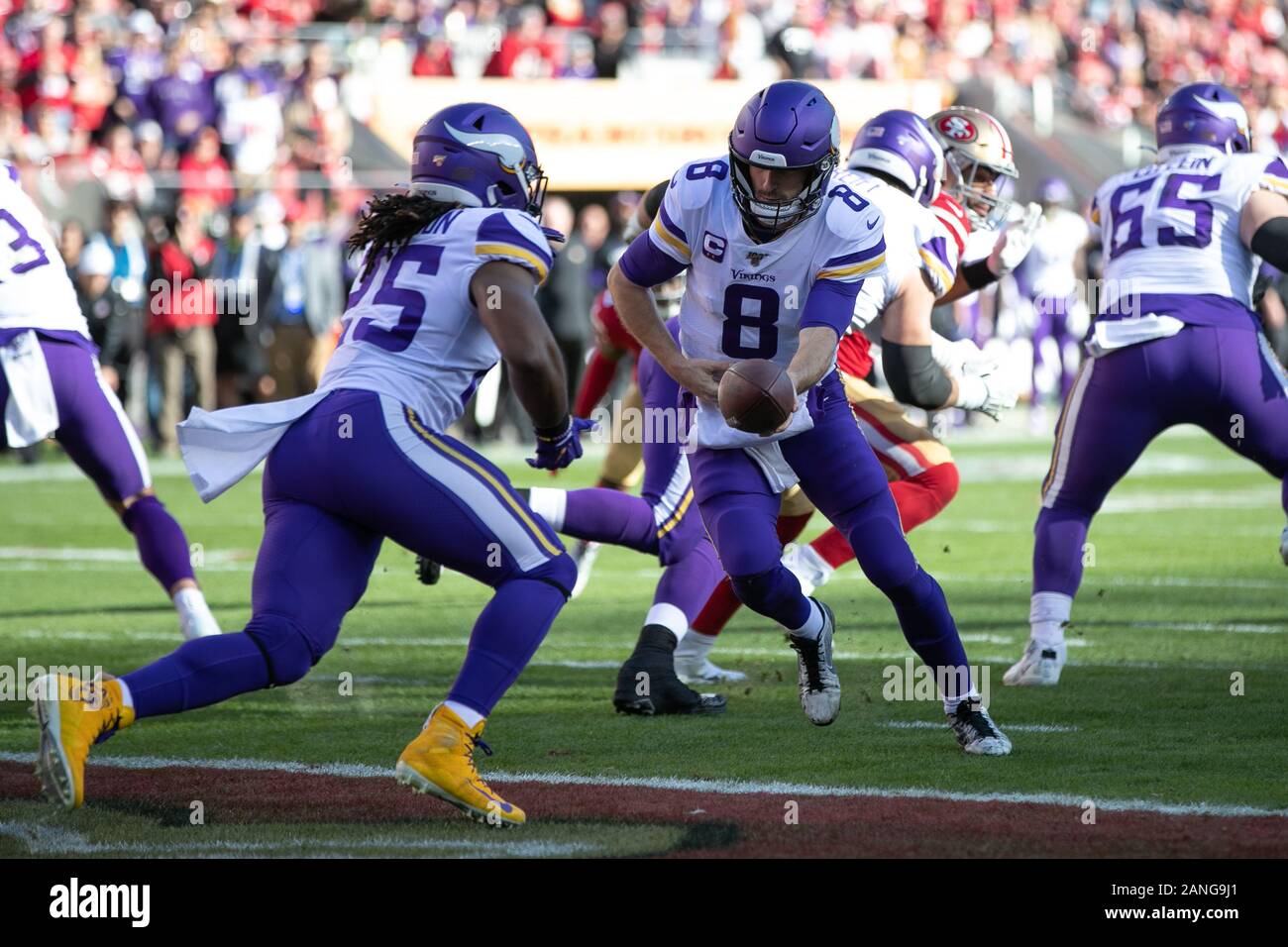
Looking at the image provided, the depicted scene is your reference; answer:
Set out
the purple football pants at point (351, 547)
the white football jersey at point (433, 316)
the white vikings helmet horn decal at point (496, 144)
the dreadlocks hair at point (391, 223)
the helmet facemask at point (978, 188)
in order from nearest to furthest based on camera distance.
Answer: the purple football pants at point (351, 547) < the white football jersey at point (433, 316) < the dreadlocks hair at point (391, 223) < the white vikings helmet horn decal at point (496, 144) < the helmet facemask at point (978, 188)

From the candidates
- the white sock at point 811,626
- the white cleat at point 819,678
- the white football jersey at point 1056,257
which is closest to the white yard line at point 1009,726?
the white cleat at point 819,678

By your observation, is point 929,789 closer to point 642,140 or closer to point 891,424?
point 891,424

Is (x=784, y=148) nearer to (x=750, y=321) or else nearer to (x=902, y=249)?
(x=750, y=321)

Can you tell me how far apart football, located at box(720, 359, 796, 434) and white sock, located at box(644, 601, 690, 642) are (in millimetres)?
1251

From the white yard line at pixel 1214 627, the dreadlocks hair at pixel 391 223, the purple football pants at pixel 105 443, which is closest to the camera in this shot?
the dreadlocks hair at pixel 391 223

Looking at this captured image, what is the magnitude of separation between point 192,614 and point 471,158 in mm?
2404

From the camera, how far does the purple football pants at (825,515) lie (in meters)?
4.91

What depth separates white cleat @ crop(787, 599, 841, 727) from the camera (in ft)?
16.6

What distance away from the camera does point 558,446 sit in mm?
4660

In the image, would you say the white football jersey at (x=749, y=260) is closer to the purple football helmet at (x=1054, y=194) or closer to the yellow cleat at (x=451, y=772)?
the yellow cleat at (x=451, y=772)

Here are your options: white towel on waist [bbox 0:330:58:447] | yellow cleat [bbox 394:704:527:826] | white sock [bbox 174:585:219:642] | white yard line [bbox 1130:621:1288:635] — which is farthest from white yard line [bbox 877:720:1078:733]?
white towel on waist [bbox 0:330:58:447]

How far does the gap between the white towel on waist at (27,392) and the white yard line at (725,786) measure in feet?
4.11

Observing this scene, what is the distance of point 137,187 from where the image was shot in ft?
53.0

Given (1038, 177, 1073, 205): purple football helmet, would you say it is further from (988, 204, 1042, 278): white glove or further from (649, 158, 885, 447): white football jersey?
(649, 158, 885, 447): white football jersey
